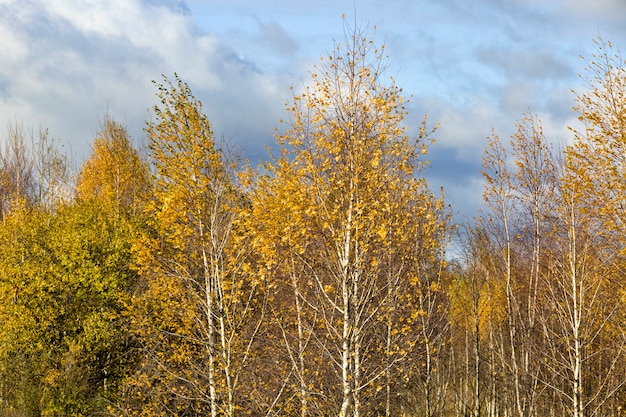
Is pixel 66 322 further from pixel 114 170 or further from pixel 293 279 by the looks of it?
pixel 114 170

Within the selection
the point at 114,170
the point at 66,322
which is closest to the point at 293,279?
the point at 66,322

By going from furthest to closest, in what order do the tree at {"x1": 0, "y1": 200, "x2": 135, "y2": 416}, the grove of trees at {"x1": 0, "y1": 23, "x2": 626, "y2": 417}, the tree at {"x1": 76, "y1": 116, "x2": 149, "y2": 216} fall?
the tree at {"x1": 76, "y1": 116, "x2": 149, "y2": 216}
the tree at {"x1": 0, "y1": 200, "x2": 135, "y2": 416}
the grove of trees at {"x1": 0, "y1": 23, "x2": 626, "y2": 417}

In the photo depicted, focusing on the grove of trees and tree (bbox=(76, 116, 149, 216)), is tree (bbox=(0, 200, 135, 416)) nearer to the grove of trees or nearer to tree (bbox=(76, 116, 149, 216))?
the grove of trees

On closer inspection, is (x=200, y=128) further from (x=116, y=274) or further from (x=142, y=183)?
(x=142, y=183)

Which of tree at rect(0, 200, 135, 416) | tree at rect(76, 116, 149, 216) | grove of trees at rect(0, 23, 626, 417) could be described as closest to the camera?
grove of trees at rect(0, 23, 626, 417)

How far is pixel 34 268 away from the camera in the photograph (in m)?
22.8

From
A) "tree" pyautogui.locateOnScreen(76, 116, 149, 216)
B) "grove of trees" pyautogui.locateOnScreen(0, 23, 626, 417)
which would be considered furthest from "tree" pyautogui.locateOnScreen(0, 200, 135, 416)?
"tree" pyautogui.locateOnScreen(76, 116, 149, 216)

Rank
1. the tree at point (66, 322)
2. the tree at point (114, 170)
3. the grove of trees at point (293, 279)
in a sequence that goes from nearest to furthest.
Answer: the grove of trees at point (293, 279) → the tree at point (66, 322) → the tree at point (114, 170)

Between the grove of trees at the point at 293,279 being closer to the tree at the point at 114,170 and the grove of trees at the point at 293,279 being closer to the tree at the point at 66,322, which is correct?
the tree at the point at 66,322

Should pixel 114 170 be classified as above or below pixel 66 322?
above

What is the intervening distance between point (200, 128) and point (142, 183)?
26565 millimetres

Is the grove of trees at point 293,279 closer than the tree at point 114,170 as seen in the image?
Yes

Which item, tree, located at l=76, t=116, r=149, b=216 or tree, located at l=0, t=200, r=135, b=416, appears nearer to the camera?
tree, located at l=0, t=200, r=135, b=416

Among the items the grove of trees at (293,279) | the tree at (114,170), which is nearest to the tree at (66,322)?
the grove of trees at (293,279)
